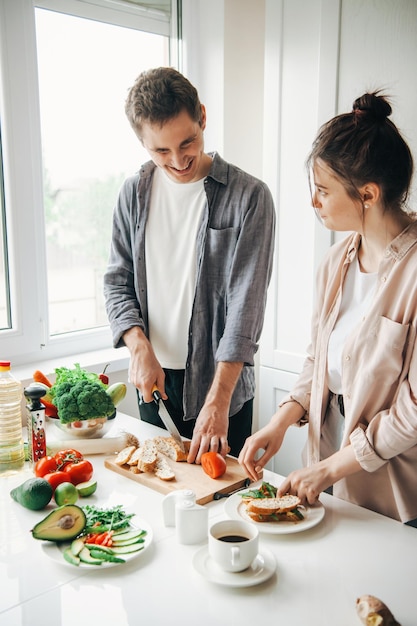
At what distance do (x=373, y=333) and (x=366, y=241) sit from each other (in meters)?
0.24

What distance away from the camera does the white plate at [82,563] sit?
3.76 feet

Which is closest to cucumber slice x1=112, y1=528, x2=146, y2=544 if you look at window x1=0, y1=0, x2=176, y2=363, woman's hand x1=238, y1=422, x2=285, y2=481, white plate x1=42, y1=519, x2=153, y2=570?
white plate x1=42, y1=519, x2=153, y2=570

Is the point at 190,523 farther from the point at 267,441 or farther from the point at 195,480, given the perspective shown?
the point at 267,441

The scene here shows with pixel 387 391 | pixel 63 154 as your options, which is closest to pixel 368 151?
pixel 387 391

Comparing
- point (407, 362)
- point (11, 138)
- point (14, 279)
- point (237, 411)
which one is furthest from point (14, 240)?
point (407, 362)

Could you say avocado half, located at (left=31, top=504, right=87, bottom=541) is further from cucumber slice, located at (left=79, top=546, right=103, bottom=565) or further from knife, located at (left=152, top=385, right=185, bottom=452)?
knife, located at (left=152, top=385, right=185, bottom=452)

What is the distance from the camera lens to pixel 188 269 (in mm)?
1926

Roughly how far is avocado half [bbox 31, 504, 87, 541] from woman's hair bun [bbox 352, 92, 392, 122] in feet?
3.50

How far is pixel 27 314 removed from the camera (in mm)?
2482

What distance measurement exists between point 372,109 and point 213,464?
92 centimetres

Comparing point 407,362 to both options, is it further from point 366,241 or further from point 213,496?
point 213,496

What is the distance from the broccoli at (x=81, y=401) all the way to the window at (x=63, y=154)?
2.40 feet

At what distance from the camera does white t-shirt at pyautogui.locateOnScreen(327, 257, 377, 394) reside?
1.52m

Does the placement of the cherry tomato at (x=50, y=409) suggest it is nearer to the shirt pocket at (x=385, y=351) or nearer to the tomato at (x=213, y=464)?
the tomato at (x=213, y=464)
